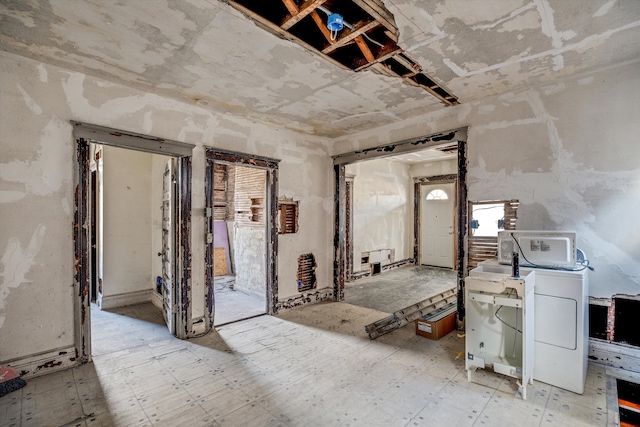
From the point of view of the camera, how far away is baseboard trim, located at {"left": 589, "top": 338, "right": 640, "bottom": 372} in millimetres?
2484

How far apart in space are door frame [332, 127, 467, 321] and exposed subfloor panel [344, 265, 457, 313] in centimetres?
53

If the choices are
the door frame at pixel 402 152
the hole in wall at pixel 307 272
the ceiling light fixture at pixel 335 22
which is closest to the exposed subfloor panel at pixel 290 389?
the door frame at pixel 402 152

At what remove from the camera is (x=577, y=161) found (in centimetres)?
273

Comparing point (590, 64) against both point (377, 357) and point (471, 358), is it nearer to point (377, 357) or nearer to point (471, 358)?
point (471, 358)

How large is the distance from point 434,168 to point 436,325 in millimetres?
5166

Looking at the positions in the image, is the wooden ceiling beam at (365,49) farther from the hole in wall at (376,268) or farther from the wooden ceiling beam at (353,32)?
the hole in wall at (376,268)

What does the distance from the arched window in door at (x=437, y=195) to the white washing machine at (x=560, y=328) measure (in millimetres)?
5328

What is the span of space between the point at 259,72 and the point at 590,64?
2.90 metres

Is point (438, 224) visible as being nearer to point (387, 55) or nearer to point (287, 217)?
point (287, 217)

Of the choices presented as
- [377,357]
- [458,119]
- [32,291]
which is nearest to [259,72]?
[458,119]

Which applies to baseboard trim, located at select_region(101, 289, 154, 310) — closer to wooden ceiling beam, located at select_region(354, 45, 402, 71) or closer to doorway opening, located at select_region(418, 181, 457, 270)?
wooden ceiling beam, located at select_region(354, 45, 402, 71)

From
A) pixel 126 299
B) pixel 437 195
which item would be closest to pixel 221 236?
pixel 126 299

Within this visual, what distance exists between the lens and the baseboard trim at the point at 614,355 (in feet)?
8.15

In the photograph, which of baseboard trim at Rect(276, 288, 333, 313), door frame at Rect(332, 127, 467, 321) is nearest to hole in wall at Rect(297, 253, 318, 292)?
baseboard trim at Rect(276, 288, 333, 313)
